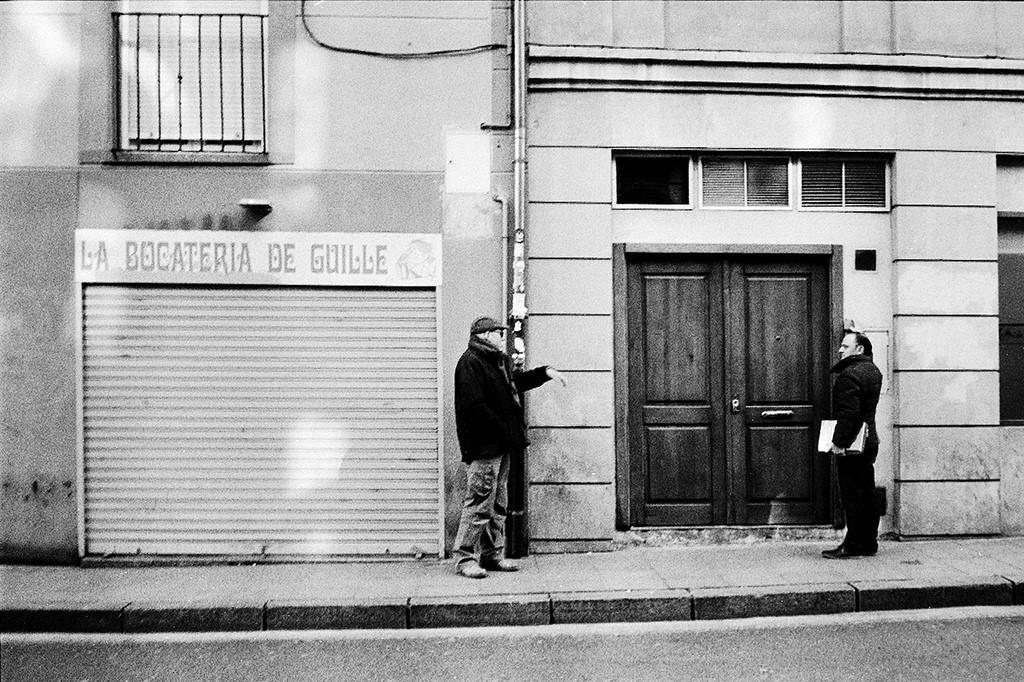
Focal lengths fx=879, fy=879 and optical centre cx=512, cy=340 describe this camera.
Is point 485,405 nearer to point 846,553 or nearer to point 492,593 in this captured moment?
point 492,593

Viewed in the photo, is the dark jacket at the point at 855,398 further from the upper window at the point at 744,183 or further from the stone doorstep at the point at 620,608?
the stone doorstep at the point at 620,608

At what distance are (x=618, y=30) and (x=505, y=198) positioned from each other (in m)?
1.87

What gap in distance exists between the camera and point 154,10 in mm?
7867

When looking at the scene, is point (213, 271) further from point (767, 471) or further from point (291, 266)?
point (767, 471)

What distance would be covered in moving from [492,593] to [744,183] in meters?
4.40

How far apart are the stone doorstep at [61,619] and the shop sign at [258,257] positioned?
2831 mm

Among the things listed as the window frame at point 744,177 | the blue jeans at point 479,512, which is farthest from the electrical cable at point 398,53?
the blue jeans at point 479,512

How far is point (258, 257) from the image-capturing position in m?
7.64

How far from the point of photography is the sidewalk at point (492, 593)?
6.07 metres

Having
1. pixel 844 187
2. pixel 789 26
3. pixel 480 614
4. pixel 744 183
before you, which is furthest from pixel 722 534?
pixel 789 26

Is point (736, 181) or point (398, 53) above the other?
point (398, 53)

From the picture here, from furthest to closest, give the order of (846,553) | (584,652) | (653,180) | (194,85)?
(653,180)
(194,85)
(846,553)
(584,652)

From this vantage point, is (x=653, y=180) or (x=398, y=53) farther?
(x=653, y=180)

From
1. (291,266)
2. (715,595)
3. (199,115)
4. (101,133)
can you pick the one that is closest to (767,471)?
(715,595)
